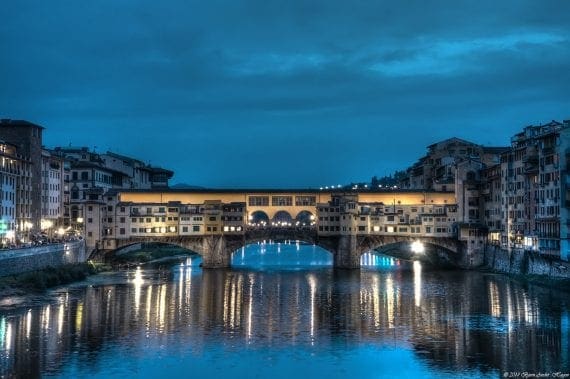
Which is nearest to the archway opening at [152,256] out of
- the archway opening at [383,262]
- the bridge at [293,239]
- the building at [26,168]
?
the bridge at [293,239]

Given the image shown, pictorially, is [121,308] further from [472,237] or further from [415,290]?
[472,237]

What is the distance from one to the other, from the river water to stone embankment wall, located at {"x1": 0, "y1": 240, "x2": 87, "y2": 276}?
363 cm

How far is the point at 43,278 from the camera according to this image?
6725 cm

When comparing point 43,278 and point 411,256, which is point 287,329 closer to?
point 43,278

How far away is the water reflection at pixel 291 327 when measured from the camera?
134 ft

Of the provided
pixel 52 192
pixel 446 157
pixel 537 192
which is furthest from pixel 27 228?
pixel 446 157

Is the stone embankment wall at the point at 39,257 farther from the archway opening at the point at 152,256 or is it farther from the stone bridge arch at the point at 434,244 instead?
the stone bridge arch at the point at 434,244

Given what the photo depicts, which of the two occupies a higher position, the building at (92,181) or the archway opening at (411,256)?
the building at (92,181)

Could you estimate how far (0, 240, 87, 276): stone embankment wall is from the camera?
63138mm

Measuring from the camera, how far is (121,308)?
5825 centimetres

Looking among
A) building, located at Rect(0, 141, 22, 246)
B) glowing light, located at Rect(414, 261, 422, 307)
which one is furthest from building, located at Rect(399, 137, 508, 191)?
building, located at Rect(0, 141, 22, 246)

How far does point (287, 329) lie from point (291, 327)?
30.1 inches

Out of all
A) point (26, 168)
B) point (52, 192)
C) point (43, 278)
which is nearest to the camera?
point (43, 278)

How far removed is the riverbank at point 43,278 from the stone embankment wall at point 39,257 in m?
0.59
